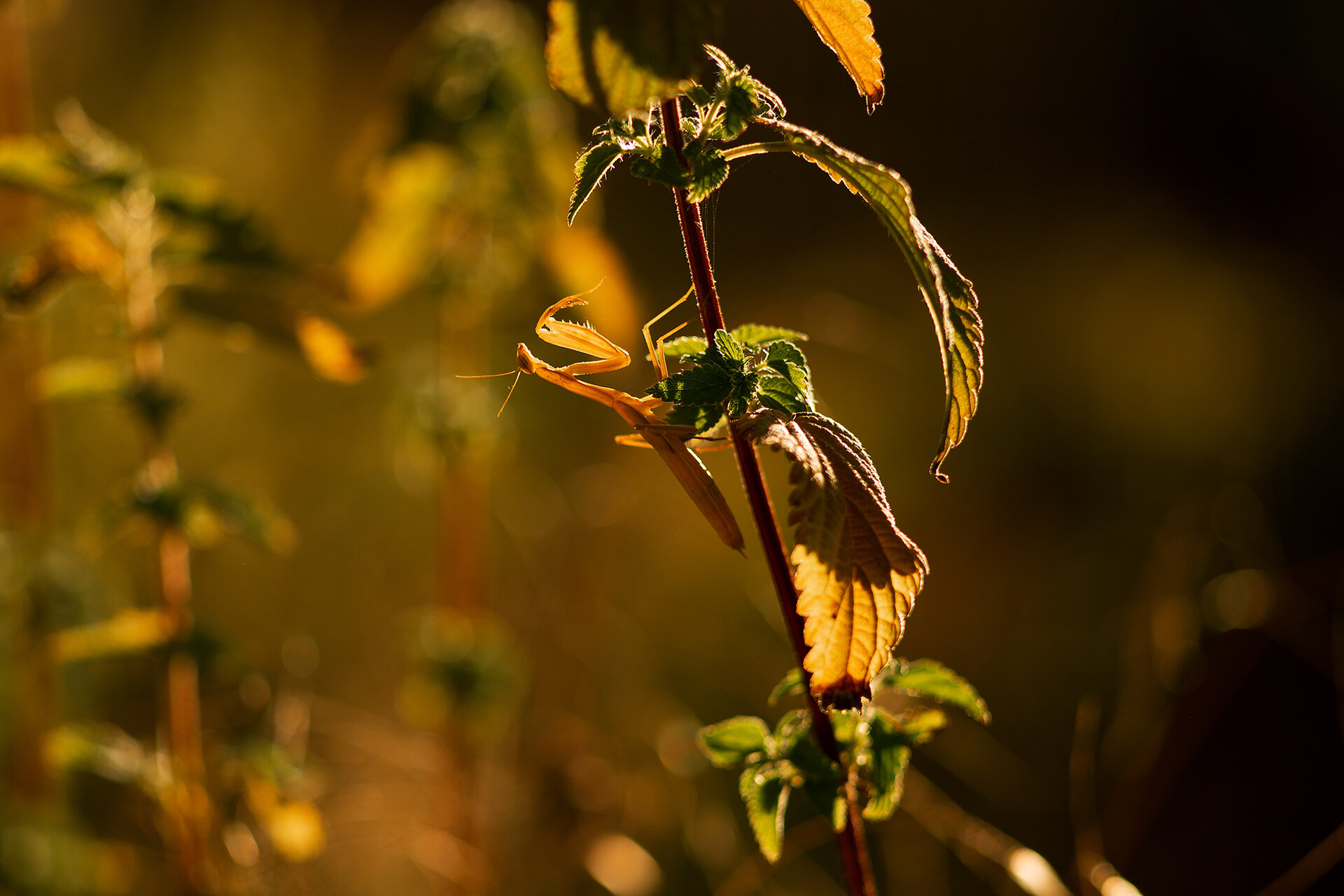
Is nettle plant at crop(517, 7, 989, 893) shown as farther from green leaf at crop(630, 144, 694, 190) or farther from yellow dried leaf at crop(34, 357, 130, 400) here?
yellow dried leaf at crop(34, 357, 130, 400)

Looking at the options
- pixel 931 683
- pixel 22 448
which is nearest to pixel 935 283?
pixel 931 683

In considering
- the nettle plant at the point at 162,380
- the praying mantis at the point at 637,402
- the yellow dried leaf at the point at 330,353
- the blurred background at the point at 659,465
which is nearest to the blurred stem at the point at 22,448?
the blurred background at the point at 659,465

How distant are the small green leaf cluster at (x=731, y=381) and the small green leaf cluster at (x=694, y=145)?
6 cm

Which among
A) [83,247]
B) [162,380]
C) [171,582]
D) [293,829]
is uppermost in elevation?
[83,247]

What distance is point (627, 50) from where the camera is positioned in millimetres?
284

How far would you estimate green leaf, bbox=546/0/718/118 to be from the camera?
0.28 m

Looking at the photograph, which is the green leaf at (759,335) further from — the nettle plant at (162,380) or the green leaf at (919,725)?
the nettle plant at (162,380)

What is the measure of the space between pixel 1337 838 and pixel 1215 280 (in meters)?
1.26

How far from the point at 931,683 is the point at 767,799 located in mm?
91

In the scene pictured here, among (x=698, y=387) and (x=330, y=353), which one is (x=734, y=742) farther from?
(x=330, y=353)

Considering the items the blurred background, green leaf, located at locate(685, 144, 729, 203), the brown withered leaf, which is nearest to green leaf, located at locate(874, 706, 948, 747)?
the brown withered leaf

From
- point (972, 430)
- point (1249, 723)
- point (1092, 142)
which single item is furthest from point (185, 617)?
point (1092, 142)

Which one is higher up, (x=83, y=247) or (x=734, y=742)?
(x=83, y=247)

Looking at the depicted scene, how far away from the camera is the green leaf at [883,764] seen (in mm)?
374
